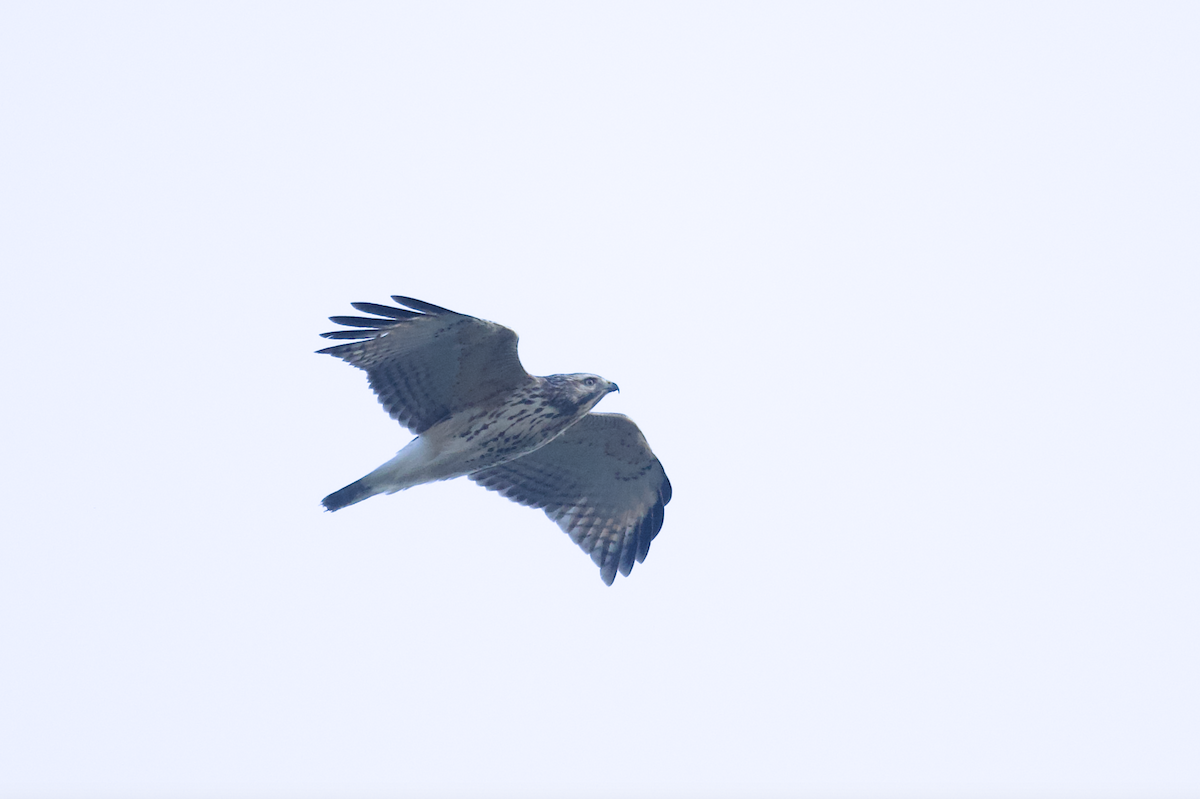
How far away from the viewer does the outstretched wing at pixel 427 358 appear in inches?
435

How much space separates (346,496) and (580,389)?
89.5 inches

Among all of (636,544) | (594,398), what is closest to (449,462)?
(594,398)

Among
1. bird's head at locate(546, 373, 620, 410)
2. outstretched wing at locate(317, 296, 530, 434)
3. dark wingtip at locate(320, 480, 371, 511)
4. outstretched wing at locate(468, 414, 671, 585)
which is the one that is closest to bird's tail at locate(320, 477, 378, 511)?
dark wingtip at locate(320, 480, 371, 511)

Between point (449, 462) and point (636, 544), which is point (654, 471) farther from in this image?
point (449, 462)

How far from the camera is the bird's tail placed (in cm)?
1157

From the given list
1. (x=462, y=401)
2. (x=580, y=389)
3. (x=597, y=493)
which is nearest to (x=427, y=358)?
(x=462, y=401)

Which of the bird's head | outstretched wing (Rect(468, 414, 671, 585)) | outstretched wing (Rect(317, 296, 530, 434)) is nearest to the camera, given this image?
outstretched wing (Rect(317, 296, 530, 434))

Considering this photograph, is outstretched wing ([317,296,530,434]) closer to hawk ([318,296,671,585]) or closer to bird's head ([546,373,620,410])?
hawk ([318,296,671,585])

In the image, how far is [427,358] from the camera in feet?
37.4

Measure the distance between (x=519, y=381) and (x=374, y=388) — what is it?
4.25 ft

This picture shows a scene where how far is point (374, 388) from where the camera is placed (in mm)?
11641

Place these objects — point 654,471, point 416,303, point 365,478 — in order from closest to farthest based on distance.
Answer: point 416,303 → point 365,478 → point 654,471

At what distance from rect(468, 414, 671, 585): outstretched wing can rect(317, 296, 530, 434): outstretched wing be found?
52.5 inches

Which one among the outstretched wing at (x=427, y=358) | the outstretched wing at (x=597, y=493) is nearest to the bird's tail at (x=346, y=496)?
the outstretched wing at (x=427, y=358)
